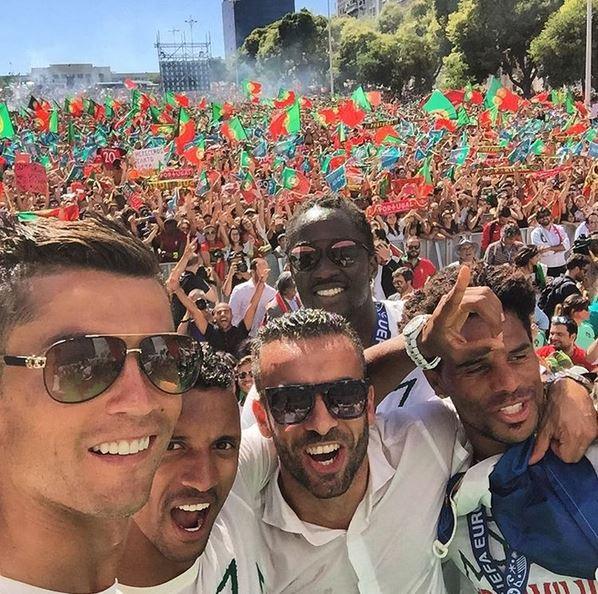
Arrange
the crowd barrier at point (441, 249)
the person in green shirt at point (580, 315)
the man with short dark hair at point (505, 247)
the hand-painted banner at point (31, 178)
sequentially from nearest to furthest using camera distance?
the person in green shirt at point (580, 315) < the man with short dark hair at point (505, 247) < the crowd barrier at point (441, 249) < the hand-painted banner at point (31, 178)

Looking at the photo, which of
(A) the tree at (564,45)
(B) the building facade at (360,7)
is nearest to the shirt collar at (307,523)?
(A) the tree at (564,45)

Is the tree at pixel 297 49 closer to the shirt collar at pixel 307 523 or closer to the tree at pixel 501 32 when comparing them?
the tree at pixel 501 32

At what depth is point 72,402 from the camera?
51.0 inches

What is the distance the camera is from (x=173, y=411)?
144 centimetres

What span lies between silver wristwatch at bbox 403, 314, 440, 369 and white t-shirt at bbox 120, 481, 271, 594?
59cm

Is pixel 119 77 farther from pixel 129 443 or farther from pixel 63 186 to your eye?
pixel 129 443

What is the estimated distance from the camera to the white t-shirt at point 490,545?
1839mm

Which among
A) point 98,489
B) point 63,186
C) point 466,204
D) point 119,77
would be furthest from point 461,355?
Answer: point 119,77

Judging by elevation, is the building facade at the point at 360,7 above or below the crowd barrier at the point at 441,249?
above

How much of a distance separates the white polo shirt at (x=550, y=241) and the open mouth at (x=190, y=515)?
24.9 ft

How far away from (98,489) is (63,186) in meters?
13.1

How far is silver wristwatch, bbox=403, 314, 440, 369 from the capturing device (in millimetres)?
2016

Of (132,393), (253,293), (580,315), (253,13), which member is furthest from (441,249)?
(253,13)

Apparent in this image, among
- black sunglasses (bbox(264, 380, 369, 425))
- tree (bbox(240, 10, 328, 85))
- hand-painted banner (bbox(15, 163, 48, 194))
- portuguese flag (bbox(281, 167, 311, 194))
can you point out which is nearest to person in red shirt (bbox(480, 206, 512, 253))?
portuguese flag (bbox(281, 167, 311, 194))
